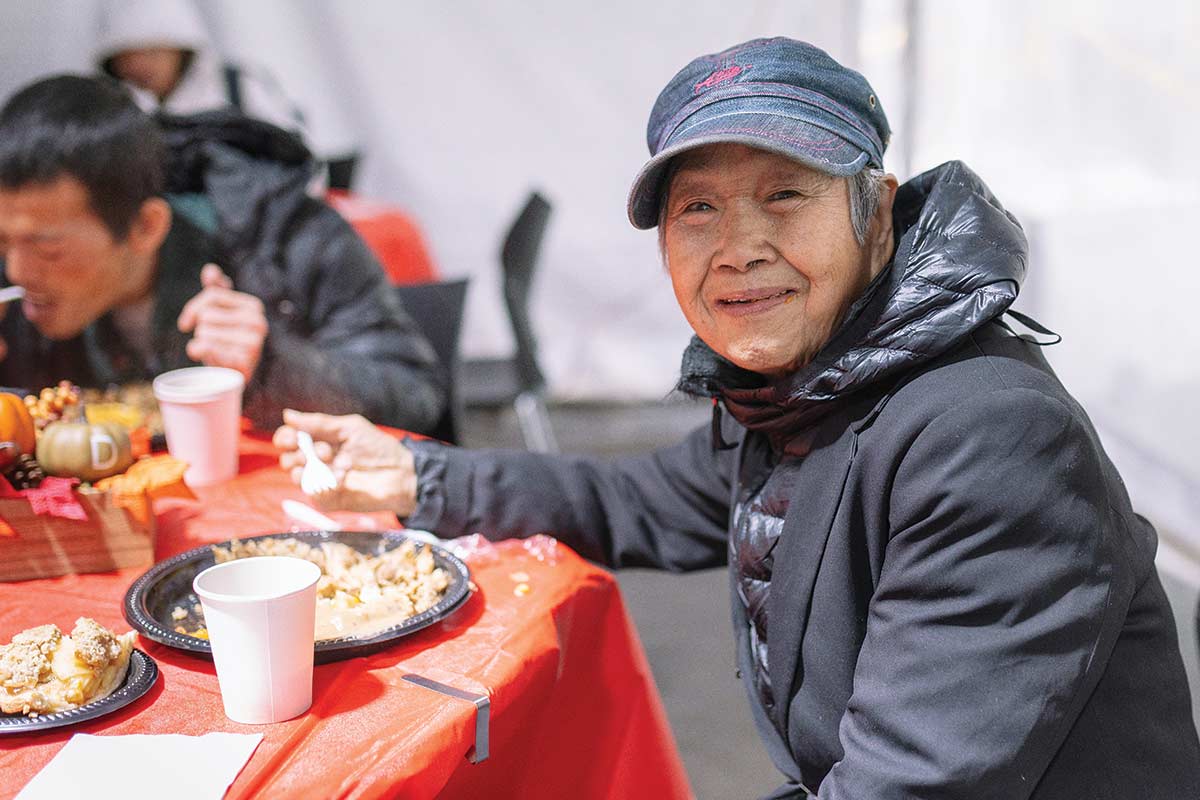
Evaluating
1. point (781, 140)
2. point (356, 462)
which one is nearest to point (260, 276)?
point (356, 462)

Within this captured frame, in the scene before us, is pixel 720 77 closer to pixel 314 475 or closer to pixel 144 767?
pixel 314 475

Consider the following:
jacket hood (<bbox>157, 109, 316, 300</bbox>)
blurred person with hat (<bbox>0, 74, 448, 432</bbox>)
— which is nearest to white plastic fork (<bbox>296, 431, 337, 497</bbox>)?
blurred person with hat (<bbox>0, 74, 448, 432</bbox>)

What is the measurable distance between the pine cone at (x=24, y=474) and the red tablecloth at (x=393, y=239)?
2162mm

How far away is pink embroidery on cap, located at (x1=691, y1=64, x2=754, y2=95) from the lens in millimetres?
1207

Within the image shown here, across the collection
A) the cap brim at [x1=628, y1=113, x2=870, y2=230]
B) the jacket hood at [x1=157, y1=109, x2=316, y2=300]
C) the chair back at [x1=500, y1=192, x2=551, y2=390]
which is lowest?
the chair back at [x1=500, y1=192, x2=551, y2=390]

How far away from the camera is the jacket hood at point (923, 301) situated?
1120mm

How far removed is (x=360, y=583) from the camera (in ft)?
4.16

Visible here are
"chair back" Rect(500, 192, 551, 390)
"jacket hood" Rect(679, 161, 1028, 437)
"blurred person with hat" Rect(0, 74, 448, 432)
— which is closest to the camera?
"jacket hood" Rect(679, 161, 1028, 437)

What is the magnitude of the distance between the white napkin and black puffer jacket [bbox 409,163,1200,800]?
0.56 meters

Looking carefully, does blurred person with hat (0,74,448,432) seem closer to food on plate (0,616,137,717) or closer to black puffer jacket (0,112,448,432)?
black puffer jacket (0,112,448,432)

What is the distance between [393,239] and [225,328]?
1666 millimetres

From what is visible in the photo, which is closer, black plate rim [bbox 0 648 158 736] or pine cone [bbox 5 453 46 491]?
black plate rim [bbox 0 648 158 736]

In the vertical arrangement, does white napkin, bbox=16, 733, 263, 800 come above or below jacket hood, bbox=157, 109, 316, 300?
below

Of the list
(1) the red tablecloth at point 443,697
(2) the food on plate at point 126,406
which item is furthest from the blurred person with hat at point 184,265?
(1) the red tablecloth at point 443,697
